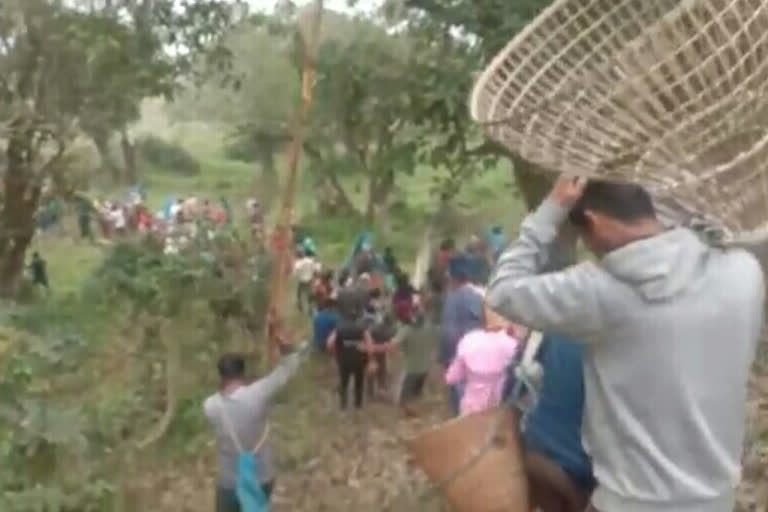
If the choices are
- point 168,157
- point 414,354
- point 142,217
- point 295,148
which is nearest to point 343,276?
point 414,354

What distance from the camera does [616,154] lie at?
8.66 feet

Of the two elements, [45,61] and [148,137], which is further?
[148,137]

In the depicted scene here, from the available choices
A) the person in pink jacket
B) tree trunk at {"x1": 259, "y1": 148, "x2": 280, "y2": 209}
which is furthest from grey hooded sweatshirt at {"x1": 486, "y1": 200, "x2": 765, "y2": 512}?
tree trunk at {"x1": 259, "y1": 148, "x2": 280, "y2": 209}

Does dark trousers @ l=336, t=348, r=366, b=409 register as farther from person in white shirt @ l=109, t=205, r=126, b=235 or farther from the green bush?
the green bush

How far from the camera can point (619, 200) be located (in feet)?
8.55

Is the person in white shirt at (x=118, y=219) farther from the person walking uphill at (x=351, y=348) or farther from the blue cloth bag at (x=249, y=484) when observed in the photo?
the blue cloth bag at (x=249, y=484)

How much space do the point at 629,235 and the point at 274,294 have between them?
205cm

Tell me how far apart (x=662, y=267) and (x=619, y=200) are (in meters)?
0.13

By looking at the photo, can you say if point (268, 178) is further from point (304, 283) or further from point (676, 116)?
point (676, 116)

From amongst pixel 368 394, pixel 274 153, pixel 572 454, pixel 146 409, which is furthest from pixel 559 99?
pixel 274 153

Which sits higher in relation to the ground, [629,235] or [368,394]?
[629,235]

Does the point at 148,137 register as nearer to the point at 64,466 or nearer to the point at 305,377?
the point at 305,377

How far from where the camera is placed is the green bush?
124 ft

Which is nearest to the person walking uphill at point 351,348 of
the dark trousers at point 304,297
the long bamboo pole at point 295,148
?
the dark trousers at point 304,297
